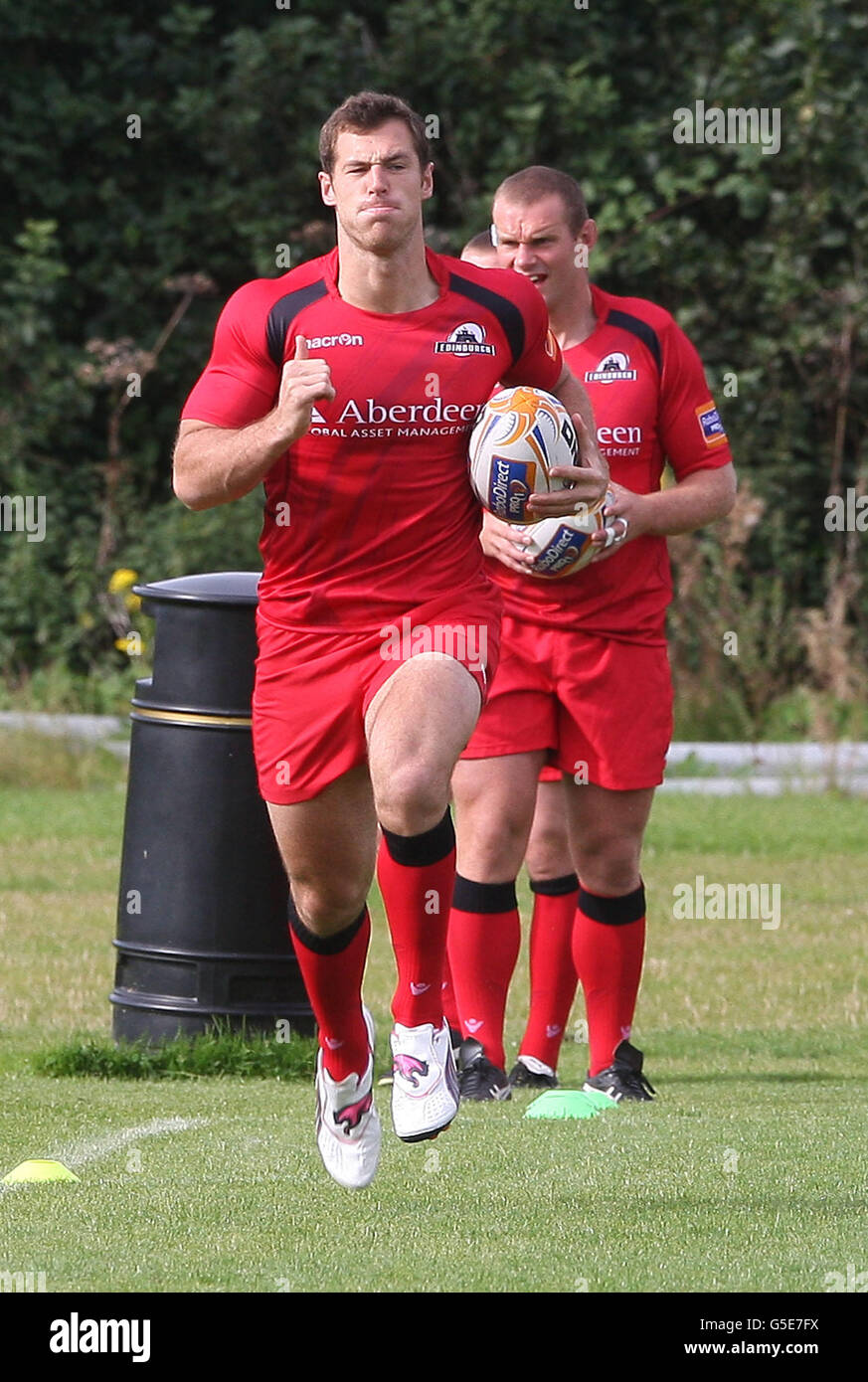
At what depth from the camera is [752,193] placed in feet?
59.3

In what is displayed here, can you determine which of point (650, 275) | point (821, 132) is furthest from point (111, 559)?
point (821, 132)

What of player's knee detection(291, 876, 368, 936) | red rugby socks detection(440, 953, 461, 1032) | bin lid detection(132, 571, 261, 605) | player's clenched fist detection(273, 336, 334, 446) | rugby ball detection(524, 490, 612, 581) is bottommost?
red rugby socks detection(440, 953, 461, 1032)

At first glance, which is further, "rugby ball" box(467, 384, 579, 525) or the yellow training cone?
the yellow training cone

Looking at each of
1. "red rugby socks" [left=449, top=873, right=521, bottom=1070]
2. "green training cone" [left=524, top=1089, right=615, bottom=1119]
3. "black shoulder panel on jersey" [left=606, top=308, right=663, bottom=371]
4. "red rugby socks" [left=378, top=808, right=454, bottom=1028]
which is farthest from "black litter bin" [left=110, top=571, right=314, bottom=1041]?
"red rugby socks" [left=378, top=808, right=454, bottom=1028]

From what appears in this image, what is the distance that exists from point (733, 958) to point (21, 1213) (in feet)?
19.2

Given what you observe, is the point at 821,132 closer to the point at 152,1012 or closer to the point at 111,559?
the point at 111,559

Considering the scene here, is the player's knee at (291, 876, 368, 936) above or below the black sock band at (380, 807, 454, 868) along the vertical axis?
below

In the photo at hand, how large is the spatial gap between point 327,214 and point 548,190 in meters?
12.6

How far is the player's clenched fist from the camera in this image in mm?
4805

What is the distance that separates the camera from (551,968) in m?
7.52

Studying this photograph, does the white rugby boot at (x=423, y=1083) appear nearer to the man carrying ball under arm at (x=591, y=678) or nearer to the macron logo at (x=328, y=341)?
the macron logo at (x=328, y=341)
